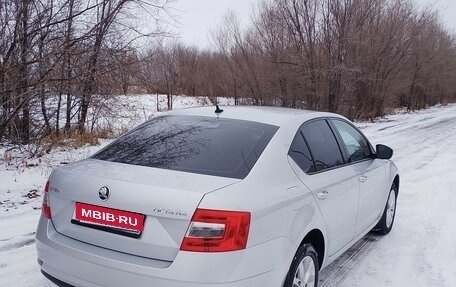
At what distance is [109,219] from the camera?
2.41 meters

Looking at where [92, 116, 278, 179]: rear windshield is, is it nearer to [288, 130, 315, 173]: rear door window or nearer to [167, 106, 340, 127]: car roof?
[167, 106, 340, 127]: car roof

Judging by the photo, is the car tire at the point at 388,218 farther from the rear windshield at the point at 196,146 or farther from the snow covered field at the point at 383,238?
the rear windshield at the point at 196,146

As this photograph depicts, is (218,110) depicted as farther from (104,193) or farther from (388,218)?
(388,218)

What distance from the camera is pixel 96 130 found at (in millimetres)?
11359

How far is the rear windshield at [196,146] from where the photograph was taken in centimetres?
272

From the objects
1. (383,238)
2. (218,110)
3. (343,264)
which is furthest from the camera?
(383,238)

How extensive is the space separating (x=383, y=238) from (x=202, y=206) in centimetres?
342

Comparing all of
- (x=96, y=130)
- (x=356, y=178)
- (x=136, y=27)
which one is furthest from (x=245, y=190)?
(x=96, y=130)

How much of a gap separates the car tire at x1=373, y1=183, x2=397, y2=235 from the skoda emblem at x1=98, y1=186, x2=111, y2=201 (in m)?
3.52

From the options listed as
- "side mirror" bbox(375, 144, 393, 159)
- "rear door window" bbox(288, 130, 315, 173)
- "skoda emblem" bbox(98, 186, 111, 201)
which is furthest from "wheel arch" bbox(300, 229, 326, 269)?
"side mirror" bbox(375, 144, 393, 159)

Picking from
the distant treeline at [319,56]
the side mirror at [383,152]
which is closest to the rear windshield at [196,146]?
the side mirror at [383,152]

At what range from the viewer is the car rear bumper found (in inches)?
87.2

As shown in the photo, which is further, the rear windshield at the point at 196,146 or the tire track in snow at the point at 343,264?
the tire track in snow at the point at 343,264

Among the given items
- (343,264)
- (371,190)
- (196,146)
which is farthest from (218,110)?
(343,264)
